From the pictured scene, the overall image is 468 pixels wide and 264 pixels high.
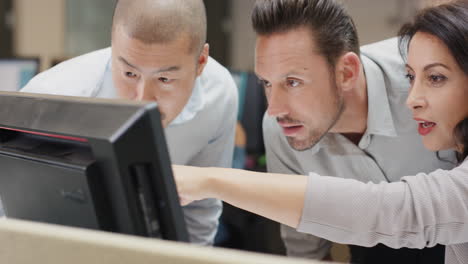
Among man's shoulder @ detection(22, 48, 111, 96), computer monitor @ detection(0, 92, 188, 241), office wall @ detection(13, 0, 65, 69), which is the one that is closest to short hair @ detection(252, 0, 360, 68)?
man's shoulder @ detection(22, 48, 111, 96)

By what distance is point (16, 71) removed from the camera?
2.87 m

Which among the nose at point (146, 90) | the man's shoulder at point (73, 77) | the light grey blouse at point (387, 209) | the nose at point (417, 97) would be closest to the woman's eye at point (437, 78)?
the nose at point (417, 97)

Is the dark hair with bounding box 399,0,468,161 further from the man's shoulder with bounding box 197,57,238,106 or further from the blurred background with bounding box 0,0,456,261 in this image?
the man's shoulder with bounding box 197,57,238,106

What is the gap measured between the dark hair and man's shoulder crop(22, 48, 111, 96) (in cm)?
87

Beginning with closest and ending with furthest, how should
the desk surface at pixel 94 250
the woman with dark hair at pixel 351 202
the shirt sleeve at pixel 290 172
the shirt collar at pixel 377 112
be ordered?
the desk surface at pixel 94 250 → the woman with dark hair at pixel 351 202 → the shirt collar at pixel 377 112 → the shirt sleeve at pixel 290 172

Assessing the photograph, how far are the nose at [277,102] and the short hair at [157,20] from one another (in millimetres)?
236

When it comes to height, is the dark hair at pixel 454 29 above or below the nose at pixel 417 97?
above

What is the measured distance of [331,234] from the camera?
0.90 meters

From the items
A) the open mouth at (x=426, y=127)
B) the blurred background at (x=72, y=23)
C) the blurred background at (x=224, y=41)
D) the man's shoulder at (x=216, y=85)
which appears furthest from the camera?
the blurred background at (x=72, y=23)

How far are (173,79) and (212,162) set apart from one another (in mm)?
486

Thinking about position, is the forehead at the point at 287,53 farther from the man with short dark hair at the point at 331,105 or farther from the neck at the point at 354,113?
the neck at the point at 354,113

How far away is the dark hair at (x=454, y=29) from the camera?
3.51 ft

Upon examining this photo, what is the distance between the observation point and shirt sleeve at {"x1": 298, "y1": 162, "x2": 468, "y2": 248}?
88 cm

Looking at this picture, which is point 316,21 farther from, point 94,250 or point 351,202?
point 94,250
